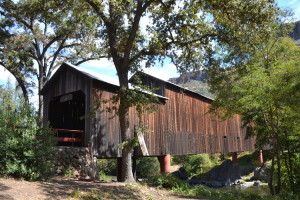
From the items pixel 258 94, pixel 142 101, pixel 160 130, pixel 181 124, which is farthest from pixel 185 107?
pixel 142 101

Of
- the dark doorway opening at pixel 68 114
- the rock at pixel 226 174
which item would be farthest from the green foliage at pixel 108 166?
the dark doorway opening at pixel 68 114

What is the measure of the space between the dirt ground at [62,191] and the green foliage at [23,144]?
42 centimetres

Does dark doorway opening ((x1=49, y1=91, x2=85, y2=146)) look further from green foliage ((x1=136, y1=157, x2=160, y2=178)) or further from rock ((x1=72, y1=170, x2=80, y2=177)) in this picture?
green foliage ((x1=136, y1=157, x2=160, y2=178))

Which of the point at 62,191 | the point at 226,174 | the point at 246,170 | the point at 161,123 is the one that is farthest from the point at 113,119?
the point at 246,170

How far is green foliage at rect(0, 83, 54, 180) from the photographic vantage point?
28.9 feet

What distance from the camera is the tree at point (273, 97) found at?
11828 mm

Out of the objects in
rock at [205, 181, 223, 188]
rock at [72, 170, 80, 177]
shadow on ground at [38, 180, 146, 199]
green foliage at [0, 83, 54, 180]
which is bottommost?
rock at [205, 181, 223, 188]

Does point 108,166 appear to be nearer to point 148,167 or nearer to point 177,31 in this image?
point 148,167

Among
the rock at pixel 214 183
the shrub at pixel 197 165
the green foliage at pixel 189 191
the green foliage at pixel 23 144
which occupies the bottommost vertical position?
the rock at pixel 214 183

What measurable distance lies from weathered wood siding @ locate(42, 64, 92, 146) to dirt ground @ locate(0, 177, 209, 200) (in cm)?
404

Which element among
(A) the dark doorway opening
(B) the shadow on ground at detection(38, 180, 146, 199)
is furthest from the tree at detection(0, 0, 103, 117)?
(B) the shadow on ground at detection(38, 180, 146, 199)

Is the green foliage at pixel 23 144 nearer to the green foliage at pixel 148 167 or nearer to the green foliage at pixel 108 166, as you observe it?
the green foliage at pixel 148 167

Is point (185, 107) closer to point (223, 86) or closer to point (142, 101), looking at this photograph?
point (223, 86)

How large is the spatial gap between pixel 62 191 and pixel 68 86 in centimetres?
769
